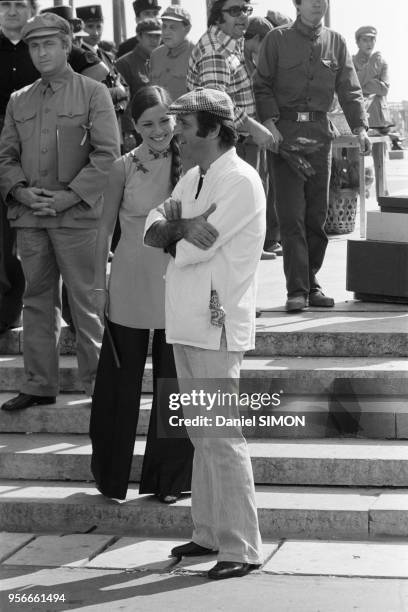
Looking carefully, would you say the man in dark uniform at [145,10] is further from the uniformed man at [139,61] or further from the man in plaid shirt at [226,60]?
the man in plaid shirt at [226,60]

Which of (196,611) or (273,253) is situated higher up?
(273,253)

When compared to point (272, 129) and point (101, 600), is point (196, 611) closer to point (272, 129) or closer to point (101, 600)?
point (101, 600)

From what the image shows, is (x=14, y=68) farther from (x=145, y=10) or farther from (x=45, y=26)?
(x=145, y=10)

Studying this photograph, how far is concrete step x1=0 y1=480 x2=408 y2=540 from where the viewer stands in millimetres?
5656

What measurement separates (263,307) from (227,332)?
2912 mm

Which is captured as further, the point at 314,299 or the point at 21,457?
the point at 314,299

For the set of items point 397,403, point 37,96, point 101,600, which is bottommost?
point 101,600

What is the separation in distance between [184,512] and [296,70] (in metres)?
3.04

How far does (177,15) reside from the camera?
9.66m

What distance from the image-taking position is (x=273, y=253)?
33.6ft

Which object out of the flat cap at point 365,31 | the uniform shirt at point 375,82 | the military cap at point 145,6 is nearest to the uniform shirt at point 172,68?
the military cap at point 145,6

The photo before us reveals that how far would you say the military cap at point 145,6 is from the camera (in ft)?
39.8

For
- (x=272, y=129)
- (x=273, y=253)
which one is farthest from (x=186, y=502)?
(x=273, y=253)

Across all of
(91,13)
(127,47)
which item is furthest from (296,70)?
(127,47)
